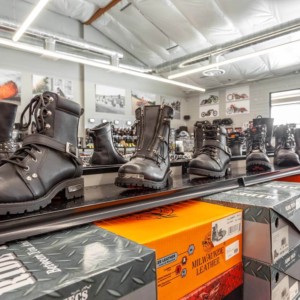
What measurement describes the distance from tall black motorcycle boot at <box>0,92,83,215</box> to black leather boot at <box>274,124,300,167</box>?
1.40m

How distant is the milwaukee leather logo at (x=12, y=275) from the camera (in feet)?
1.12

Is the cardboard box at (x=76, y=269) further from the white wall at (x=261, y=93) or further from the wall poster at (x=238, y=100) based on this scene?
the wall poster at (x=238, y=100)

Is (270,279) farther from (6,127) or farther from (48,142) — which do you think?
(6,127)

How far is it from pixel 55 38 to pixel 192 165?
454cm

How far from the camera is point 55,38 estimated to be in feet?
15.1

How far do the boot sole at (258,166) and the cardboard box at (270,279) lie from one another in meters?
0.53

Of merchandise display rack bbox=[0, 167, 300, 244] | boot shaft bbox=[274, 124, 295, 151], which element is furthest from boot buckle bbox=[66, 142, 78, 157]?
boot shaft bbox=[274, 124, 295, 151]

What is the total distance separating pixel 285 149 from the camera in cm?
171

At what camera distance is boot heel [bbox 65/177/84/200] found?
0.66 m

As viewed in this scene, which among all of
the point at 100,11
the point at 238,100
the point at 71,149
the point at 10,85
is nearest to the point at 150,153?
the point at 71,149

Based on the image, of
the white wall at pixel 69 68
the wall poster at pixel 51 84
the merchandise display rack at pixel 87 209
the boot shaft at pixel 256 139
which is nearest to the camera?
the merchandise display rack at pixel 87 209

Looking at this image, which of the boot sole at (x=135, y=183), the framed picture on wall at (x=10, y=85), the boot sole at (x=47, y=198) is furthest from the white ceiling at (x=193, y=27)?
the boot sole at (x=47, y=198)

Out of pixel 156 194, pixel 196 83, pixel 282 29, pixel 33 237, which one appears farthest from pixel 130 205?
pixel 196 83

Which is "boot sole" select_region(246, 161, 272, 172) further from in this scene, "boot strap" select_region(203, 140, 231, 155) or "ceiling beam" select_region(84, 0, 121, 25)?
"ceiling beam" select_region(84, 0, 121, 25)
